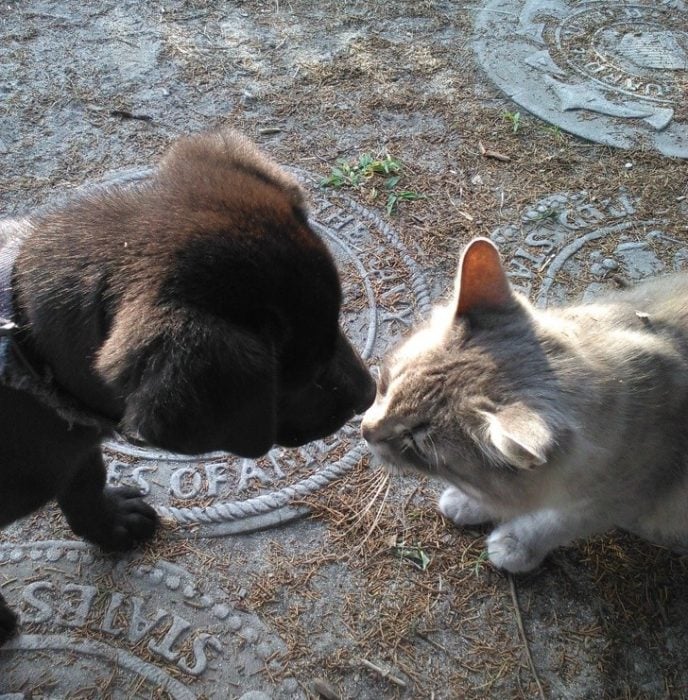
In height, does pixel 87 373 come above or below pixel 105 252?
below

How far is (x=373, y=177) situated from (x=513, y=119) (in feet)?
3.12

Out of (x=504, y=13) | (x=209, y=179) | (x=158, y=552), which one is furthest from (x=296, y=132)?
(x=158, y=552)

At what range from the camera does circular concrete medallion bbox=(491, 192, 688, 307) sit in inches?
117

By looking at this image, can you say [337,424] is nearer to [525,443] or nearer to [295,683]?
[525,443]

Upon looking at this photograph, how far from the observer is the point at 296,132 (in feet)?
11.8

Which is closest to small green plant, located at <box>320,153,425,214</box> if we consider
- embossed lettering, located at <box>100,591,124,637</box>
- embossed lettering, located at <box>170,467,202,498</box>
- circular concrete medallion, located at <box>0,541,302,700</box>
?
embossed lettering, located at <box>170,467,202,498</box>

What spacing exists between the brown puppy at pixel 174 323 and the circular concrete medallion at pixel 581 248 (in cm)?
155

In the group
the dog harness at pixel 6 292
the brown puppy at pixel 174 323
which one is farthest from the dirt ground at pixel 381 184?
the dog harness at pixel 6 292

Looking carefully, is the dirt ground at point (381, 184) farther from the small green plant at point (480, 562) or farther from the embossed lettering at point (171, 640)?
the embossed lettering at point (171, 640)

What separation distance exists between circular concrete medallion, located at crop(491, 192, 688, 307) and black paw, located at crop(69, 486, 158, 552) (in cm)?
192

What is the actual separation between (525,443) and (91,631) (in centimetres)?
162

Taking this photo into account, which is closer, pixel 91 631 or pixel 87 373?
pixel 87 373

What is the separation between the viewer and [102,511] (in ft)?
6.93

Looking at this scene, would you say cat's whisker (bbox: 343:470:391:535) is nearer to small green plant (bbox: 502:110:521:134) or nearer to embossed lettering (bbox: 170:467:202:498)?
embossed lettering (bbox: 170:467:202:498)
